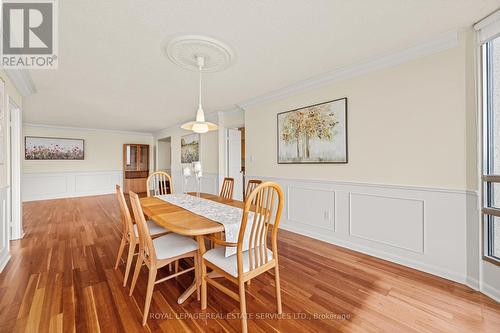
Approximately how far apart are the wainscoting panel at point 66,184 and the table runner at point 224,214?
6.25 metres

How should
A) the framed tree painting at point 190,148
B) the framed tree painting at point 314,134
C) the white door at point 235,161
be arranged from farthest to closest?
the framed tree painting at point 190,148, the white door at point 235,161, the framed tree painting at point 314,134

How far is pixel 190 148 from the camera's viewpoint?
615 centimetres

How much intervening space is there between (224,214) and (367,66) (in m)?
2.41

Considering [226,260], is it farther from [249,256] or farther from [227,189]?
[227,189]

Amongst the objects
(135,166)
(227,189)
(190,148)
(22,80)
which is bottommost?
(227,189)

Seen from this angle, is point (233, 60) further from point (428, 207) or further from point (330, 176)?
point (428, 207)

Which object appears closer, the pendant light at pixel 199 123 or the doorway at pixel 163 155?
the pendant light at pixel 199 123

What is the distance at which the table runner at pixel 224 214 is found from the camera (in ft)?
5.24

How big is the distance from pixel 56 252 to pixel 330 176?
3.73 meters

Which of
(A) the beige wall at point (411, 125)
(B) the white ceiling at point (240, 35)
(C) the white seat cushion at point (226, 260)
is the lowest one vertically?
(C) the white seat cushion at point (226, 260)

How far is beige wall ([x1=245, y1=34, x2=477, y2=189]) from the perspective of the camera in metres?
2.01

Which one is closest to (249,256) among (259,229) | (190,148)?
(259,229)

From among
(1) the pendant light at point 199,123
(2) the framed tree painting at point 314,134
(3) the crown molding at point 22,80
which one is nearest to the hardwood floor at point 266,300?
(2) the framed tree painting at point 314,134

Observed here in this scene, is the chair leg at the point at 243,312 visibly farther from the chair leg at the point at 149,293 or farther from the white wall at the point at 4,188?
the white wall at the point at 4,188
